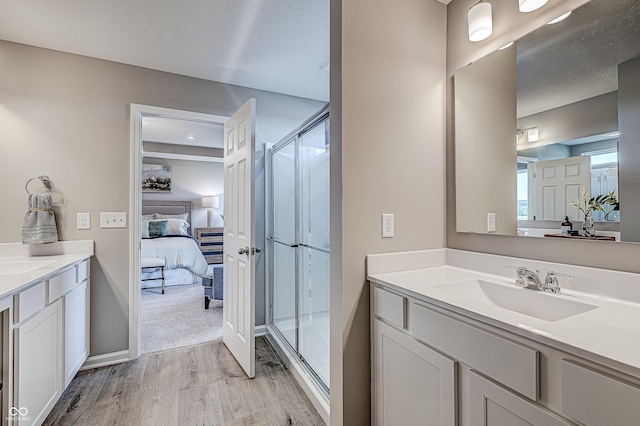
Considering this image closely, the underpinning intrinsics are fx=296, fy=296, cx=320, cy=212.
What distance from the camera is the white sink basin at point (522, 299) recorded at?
105 centimetres

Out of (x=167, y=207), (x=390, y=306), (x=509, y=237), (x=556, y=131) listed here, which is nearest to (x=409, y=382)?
(x=390, y=306)

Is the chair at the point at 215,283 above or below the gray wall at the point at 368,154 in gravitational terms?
below

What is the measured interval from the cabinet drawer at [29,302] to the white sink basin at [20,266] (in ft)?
Answer: 1.48

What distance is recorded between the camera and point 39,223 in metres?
2.08

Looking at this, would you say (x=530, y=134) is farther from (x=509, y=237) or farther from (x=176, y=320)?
(x=176, y=320)

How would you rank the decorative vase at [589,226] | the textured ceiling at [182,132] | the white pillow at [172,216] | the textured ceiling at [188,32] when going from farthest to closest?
the white pillow at [172,216]
the textured ceiling at [182,132]
the textured ceiling at [188,32]
the decorative vase at [589,226]

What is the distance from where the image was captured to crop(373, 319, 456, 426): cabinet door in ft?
3.31

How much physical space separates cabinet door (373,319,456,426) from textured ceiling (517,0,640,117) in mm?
1145

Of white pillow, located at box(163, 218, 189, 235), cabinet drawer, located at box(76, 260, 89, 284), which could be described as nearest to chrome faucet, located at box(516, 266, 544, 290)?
cabinet drawer, located at box(76, 260, 89, 284)

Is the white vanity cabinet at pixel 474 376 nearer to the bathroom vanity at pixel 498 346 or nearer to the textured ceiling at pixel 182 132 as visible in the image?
the bathroom vanity at pixel 498 346

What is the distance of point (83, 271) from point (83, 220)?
16.1 inches

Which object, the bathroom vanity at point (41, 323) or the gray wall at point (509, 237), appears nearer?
the gray wall at point (509, 237)

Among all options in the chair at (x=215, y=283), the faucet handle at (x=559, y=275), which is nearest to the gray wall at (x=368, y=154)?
the faucet handle at (x=559, y=275)

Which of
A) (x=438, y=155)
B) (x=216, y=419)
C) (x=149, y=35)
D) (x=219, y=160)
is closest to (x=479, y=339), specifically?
(x=438, y=155)
